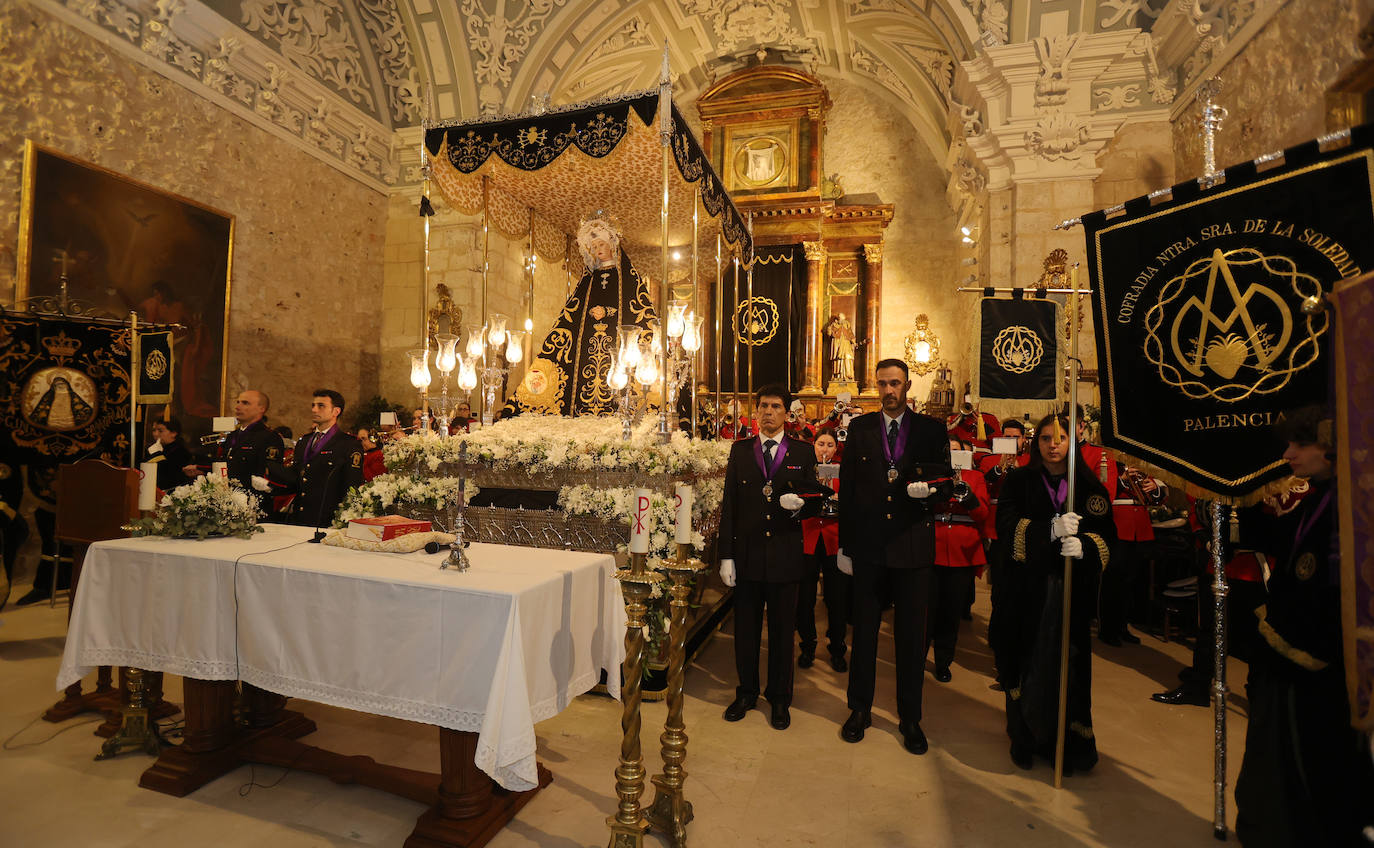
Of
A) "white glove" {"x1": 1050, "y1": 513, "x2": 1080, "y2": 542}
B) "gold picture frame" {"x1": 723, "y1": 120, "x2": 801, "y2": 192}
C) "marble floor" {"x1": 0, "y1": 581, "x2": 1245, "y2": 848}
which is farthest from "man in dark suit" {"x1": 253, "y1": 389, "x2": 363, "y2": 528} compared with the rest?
"gold picture frame" {"x1": 723, "y1": 120, "x2": 801, "y2": 192}

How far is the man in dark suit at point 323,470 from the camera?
5.21 metres

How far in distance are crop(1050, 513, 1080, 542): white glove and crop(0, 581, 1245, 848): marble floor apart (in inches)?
50.8

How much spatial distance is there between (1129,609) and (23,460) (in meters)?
10.4

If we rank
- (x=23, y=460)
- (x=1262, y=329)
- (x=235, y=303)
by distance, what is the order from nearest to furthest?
(x=1262, y=329) → (x=23, y=460) → (x=235, y=303)

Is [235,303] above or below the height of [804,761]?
above

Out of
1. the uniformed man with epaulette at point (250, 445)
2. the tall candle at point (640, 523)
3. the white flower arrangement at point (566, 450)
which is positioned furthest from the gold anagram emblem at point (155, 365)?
the tall candle at point (640, 523)

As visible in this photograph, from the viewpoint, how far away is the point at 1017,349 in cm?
386

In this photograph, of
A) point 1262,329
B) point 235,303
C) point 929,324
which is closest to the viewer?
point 1262,329

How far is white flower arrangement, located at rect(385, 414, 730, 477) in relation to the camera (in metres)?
4.70

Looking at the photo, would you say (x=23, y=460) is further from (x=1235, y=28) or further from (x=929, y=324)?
(x=929, y=324)

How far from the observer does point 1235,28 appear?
6969 mm

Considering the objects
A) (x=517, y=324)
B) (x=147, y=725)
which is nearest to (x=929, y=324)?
(x=517, y=324)

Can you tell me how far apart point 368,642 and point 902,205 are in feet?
47.8

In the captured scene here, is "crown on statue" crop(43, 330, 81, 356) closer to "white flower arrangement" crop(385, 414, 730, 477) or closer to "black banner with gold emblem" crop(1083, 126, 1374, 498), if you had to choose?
"white flower arrangement" crop(385, 414, 730, 477)
